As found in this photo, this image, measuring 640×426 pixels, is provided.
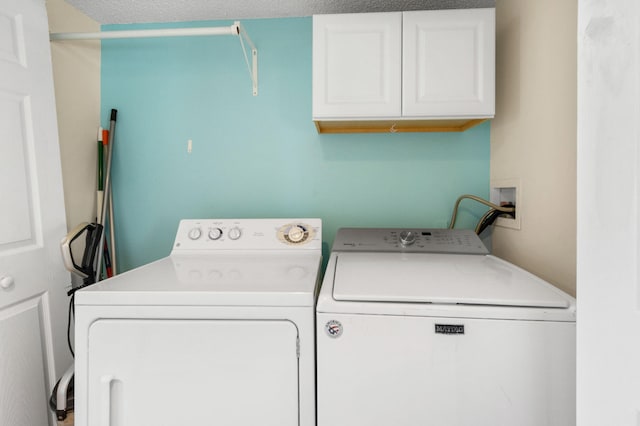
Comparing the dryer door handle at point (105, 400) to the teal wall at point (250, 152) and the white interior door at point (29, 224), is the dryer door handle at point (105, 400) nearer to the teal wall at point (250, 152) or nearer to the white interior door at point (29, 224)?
the white interior door at point (29, 224)

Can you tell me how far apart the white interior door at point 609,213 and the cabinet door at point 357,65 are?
952 millimetres

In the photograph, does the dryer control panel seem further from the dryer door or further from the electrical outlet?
the dryer door

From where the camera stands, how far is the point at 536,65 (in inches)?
55.9

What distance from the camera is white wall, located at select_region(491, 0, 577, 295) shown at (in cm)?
122

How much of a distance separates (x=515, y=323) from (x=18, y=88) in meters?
2.16

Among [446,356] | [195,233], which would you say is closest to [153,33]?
[195,233]

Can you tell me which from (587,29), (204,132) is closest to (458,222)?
(587,29)

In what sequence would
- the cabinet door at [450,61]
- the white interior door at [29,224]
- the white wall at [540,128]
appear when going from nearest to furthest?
the white wall at [540,128] → the white interior door at [29,224] → the cabinet door at [450,61]

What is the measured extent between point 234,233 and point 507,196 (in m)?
→ 1.52

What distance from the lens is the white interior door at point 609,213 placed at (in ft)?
1.87

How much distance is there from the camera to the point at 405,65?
156 centimetres

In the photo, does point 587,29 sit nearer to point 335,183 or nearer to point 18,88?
point 335,183

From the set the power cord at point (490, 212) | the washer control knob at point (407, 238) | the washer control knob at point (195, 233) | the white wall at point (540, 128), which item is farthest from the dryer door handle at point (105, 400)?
the power cord at point (490, 212)

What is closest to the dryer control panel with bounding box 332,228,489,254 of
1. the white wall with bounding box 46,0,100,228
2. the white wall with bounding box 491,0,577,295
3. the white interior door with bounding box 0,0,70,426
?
the white wall with bounding box 491,0,577,295
